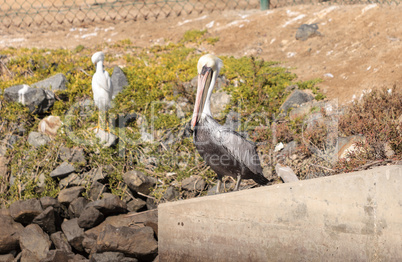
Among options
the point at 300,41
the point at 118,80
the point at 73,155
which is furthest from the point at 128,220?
the point at 300,41

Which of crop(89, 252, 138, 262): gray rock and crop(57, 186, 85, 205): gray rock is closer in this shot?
crop(89, 252, 138, 262): gray rock

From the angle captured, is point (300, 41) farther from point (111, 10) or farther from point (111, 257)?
point (111, 257)

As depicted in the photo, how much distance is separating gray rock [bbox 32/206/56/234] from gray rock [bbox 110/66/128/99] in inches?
104

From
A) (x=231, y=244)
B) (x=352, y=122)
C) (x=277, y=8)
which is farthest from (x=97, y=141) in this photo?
(x=277, y=8)

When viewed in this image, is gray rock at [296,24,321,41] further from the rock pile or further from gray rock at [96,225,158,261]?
gray rock at [96,225,158,261]

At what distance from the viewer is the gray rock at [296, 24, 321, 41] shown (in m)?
8.34

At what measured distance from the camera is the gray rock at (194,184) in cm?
588

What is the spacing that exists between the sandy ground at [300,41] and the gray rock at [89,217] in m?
3.73

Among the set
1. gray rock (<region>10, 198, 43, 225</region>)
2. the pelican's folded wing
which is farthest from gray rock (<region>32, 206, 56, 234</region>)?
the pelican's folded wing

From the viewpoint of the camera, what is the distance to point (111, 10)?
11227 millimetres

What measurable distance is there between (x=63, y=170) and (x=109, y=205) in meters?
1.18

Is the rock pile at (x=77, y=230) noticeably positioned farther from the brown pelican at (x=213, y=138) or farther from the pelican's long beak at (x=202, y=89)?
the pelican's long beak at (x=202, y=89)

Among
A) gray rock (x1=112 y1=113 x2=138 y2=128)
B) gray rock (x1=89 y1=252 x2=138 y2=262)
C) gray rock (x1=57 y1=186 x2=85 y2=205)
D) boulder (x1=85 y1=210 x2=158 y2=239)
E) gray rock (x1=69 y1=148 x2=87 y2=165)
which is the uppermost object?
gray rock (x1=112 y1=113 x2=138 y2=128)

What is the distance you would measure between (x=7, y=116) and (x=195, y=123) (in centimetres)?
401
